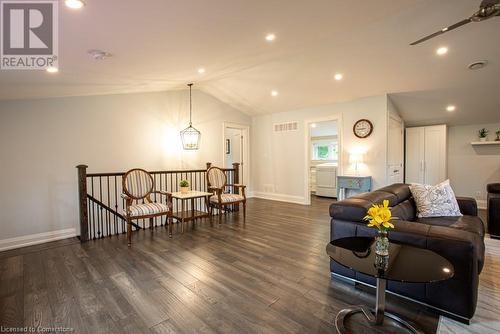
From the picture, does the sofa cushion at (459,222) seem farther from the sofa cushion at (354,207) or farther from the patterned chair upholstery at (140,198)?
the patterned chair upholstery at (140,198)

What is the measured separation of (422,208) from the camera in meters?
3.02

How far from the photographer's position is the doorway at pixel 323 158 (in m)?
6.41

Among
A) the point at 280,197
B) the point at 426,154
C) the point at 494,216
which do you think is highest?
the point at 426,154

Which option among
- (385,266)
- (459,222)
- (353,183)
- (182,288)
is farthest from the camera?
(353,183)

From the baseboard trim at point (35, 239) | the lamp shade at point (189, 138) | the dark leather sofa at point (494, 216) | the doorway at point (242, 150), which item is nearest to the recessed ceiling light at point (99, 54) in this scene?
the lamp shade at point (189, 138)

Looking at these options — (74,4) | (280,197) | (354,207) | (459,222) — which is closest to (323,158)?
(280,197)

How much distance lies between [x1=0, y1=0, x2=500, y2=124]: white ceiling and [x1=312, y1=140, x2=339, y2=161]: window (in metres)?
3.07

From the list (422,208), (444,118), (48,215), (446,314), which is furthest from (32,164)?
(444,118)

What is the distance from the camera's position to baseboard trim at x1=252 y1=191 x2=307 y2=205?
21.6ft

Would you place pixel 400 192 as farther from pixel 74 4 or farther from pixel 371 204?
pixel 74 4

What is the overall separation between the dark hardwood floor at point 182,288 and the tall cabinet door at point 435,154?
432 cm

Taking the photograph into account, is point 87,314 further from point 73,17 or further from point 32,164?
point 32,164

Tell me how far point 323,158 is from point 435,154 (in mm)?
3530

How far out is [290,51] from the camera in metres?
3.73
